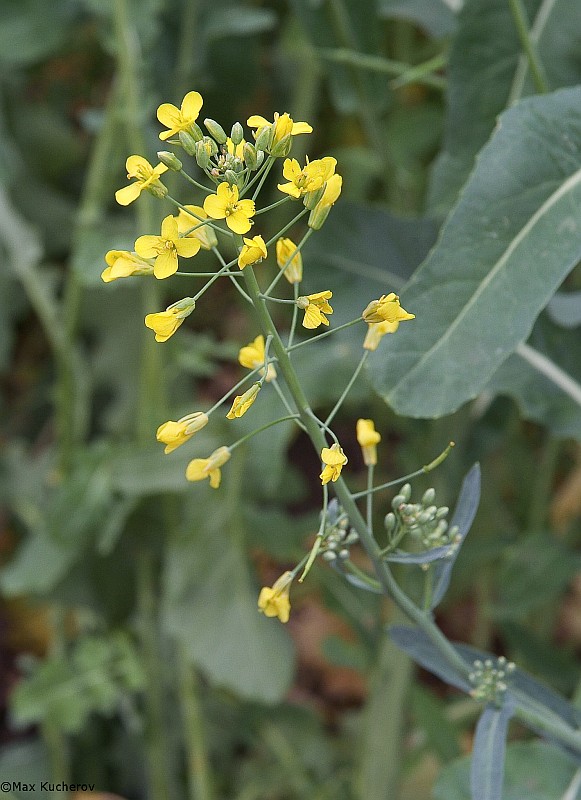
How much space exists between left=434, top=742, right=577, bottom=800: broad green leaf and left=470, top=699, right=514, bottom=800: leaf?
210mm

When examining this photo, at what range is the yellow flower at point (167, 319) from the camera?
0.46 meters

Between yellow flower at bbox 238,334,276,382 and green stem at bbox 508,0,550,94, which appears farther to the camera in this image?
green stem at bbox 508,0,550,94

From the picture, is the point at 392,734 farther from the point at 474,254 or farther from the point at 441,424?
the point at 474,254

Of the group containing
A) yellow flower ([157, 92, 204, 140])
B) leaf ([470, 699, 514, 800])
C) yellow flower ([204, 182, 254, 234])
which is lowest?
leaf ([470, 699, 514, 800])

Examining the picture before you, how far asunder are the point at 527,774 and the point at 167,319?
21.7 inches

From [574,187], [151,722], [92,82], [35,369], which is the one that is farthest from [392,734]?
[92,82]

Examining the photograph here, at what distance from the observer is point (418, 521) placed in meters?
0.54

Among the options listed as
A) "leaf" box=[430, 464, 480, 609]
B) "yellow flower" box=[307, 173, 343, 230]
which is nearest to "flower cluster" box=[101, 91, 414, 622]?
"yellow flower" box=[307, 173, 343, 230]

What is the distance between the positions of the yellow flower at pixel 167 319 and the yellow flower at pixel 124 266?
0.09ft

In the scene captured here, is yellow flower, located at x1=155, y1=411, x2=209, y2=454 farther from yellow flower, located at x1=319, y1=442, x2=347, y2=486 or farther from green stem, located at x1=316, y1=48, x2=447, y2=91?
green stem, located at x1=316, y1=48, x2=447, y2=91

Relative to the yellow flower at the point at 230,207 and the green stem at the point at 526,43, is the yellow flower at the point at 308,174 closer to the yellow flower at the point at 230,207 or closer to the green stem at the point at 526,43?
the yellow flower at the point at 230,207

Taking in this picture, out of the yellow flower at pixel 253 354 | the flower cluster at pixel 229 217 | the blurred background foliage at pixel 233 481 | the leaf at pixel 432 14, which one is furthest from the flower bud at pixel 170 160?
the leaf at pixel 432 14

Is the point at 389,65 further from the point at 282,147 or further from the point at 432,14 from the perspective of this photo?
the point at 282,147

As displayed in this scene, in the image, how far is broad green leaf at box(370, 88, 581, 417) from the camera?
2.27 feet
